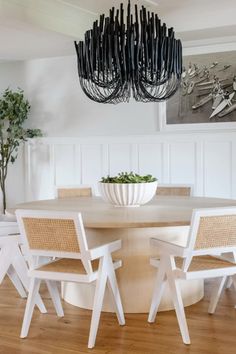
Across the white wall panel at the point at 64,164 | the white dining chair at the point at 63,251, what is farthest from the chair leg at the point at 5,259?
the white wall panel at the point at 64,164

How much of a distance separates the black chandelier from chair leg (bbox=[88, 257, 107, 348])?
120cm

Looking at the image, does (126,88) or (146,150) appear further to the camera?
(146,150)

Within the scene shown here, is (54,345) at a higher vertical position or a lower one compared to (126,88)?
lower

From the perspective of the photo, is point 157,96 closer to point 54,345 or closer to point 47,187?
point 54,345

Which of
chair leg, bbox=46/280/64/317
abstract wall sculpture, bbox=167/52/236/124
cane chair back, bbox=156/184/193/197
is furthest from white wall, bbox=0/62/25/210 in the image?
chair leg, bbox=46/280/64/317

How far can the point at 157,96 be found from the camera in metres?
3.63

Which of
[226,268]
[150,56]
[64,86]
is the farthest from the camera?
[64,86]

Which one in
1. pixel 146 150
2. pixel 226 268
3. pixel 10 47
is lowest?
pixel 226 268

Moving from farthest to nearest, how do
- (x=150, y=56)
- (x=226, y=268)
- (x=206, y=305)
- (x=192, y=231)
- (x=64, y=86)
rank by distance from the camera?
(x=64, y=86) → (x=206, y=305) → (x=150, y=56) → (x=226, y=268) → (x=192, y=231)

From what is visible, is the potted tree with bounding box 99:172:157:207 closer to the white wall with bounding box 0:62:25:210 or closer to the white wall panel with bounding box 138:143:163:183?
the white wall panel with bounding box 138:143:163:183

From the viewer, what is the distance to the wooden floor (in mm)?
2805

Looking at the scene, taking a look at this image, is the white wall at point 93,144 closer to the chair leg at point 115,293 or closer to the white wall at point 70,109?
the white wall at point 70,109

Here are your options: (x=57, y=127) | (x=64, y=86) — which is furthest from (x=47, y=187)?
(x=64, y=86)

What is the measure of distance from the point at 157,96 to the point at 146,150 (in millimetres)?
2027
